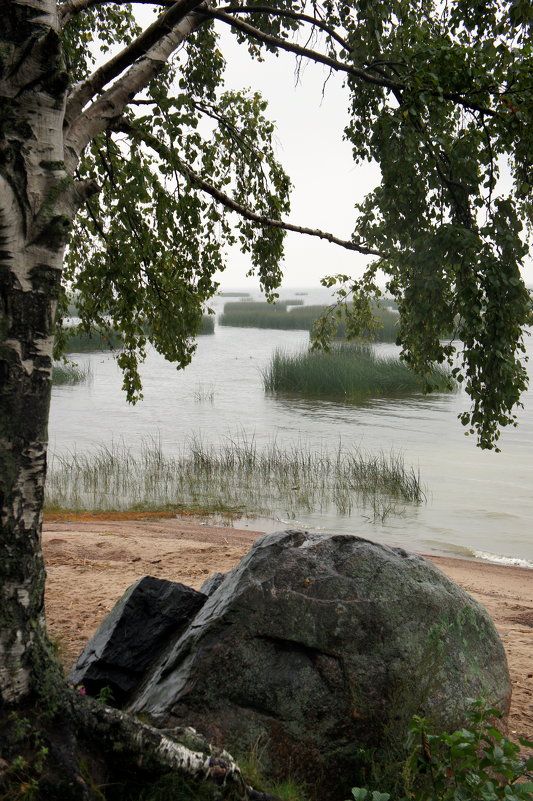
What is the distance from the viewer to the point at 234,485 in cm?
1426

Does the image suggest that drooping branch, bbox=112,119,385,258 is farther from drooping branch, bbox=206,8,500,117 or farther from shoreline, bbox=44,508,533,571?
shoreline, bbox=44,508,533,571

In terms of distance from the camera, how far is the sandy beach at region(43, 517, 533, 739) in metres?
5.74

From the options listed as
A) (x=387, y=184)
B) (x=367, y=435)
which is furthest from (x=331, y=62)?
(x=367, y=435)

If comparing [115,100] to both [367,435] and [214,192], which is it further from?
[367,435]

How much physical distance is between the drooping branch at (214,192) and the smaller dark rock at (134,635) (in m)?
3.29

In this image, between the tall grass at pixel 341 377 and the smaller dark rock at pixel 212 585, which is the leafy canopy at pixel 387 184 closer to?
the smaller dark rock at pixel 212 585

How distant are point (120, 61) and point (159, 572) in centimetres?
510

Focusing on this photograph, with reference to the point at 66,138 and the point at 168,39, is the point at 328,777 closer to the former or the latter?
the point at 66,138

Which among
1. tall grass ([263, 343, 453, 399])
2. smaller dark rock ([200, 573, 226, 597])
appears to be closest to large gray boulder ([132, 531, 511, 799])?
smaller dark rock ([200, 573, 226, 597])

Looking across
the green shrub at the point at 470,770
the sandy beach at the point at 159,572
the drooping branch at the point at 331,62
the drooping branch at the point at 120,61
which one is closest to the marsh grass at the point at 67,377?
the sandy beach at the point at 159,572

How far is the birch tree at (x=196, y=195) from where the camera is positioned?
127 inches

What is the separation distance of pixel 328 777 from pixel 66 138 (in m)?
3.67

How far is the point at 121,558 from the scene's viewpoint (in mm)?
8430

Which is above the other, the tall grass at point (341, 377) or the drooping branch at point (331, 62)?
the drooping branch at point (331, 62)
